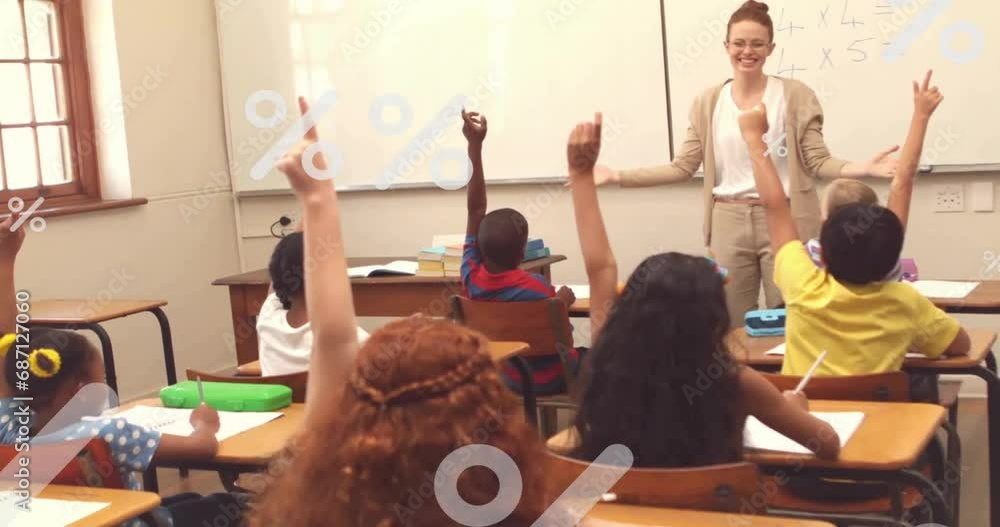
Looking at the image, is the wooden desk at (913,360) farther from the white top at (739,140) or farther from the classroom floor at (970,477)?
the white top at (739,140)

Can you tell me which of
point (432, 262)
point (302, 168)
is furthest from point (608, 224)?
point (302, 168)

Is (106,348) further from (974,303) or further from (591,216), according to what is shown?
(974,303)

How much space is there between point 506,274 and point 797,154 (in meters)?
1.17

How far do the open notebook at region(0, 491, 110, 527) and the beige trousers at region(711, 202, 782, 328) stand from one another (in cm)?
268

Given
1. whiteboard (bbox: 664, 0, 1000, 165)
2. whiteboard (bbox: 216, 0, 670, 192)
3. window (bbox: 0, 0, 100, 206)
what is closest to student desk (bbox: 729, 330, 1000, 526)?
whiteboard (bbox: 664, 0, 1000, 165)

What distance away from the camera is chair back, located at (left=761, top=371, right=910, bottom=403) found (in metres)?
2.50

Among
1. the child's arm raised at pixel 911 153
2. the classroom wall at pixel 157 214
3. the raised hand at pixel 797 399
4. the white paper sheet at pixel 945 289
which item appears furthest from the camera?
the classroom wall at pixel 157 214

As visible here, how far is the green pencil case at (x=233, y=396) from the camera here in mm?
2801

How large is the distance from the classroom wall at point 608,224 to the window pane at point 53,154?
41.4 inches

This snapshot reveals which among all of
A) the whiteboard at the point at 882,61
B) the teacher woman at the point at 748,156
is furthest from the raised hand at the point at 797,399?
the whiteboard at the point at 882,61

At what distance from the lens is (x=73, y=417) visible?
7.99 ft

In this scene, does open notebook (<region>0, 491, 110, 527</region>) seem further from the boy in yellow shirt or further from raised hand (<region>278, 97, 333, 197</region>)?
the boy in yellow shirt

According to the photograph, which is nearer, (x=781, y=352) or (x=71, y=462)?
(x=71, y=462)
